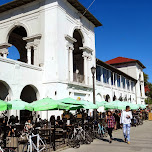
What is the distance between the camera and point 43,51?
19516mm

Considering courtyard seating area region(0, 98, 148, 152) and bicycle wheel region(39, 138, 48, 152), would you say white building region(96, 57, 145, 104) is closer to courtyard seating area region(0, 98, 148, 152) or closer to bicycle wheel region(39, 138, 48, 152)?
courtyard seating area region(0, 98, 148, 152)

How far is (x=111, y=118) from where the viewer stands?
441 inches

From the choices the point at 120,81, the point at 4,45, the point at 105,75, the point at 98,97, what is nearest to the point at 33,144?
the point at 4,45

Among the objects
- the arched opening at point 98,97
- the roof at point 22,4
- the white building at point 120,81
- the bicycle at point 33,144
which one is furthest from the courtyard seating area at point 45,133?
the white building at point 120,81

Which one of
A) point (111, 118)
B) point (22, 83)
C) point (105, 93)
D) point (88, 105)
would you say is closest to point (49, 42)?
point (22, 83)

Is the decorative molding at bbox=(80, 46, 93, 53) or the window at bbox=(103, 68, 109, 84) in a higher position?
the decorative molding at bbox=(80, 46, 93, 53)

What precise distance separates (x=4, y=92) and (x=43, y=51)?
5.41 m

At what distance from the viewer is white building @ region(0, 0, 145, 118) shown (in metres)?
16.7

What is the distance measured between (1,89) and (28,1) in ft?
31.3

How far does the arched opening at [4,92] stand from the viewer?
1597 centimetres

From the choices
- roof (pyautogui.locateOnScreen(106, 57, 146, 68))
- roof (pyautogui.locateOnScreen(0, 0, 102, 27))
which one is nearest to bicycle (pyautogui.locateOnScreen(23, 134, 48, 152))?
roof (pyautogui.locateOnScreen(0, 0, 102, 27))

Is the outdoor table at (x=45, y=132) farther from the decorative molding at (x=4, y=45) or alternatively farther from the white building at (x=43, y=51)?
the decorative molding at (x=4, y=45)

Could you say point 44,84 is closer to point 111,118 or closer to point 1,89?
point 1,89

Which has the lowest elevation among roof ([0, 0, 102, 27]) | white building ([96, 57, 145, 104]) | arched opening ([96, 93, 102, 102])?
arched opening ([96, 93, 102, 102])
